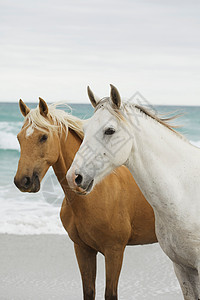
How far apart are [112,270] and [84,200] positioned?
1.61 ft

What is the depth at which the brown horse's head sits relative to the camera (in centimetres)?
293

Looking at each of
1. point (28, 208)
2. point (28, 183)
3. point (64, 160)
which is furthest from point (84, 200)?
point (28, 208)

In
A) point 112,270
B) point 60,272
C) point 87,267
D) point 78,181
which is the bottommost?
point 60,272

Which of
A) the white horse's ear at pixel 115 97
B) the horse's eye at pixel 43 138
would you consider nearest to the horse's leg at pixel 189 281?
the white horse's ear at pixel 115 97

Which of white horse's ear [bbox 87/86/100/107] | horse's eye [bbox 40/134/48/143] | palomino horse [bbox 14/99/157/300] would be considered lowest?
palomino horse [bbox 14/99/157/300]

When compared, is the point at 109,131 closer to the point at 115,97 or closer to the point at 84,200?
the point at 115,97

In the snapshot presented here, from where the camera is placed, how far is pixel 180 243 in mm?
2418

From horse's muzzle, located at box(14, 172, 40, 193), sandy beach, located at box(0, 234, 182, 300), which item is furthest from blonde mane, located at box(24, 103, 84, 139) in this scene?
sandy beach, located at box(0, 234, 182, 300)

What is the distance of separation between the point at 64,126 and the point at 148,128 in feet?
2.91

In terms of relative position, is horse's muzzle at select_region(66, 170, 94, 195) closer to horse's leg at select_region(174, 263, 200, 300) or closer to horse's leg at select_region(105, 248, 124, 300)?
horse's leg at select_region(174, 263, 200, 300)

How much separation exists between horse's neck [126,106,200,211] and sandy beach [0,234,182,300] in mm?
2098

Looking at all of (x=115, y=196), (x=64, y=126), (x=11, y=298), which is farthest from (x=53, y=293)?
(x=64, y=126)

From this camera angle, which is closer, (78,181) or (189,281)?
(78,181)

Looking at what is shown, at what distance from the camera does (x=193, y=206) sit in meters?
2.40
